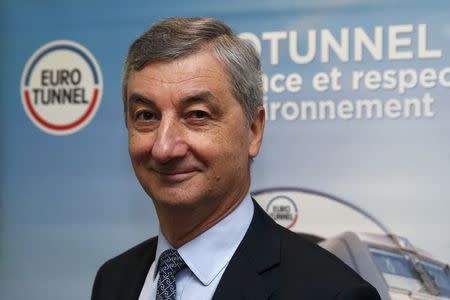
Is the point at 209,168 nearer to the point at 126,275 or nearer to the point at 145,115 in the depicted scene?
the point at 145,115

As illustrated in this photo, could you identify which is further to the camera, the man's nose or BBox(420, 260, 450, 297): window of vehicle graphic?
BBox(420, 260, 450, 297): window of vehicle graphic

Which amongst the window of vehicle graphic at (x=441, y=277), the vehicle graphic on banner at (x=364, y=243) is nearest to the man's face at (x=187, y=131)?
the vehicle graphic on banner at (x=364, y=243)

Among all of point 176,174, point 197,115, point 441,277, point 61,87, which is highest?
point 61,87

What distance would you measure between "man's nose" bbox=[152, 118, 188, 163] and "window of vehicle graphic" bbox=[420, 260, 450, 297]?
0.75 meters

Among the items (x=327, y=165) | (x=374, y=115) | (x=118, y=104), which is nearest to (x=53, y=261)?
(x=118, y=104)

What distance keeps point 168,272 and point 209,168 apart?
229 millimetres

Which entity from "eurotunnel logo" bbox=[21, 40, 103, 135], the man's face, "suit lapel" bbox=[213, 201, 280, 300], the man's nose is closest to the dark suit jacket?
"suit lapel" bbox=[213, 201, 280, 300]

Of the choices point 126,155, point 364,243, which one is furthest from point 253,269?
point 126,155

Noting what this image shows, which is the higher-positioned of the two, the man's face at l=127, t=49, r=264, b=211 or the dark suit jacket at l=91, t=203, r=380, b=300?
the man's face at l=127, t=49, r=264, b=211

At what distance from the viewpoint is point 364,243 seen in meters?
1.79

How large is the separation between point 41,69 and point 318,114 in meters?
0.80

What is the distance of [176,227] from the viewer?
4.57 ft

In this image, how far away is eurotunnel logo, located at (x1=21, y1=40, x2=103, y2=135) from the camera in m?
2.04

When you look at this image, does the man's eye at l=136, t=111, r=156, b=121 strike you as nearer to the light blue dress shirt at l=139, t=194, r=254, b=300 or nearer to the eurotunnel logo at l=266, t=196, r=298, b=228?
the light blue dress shirt at l=139, t=194, r=254, b=300
